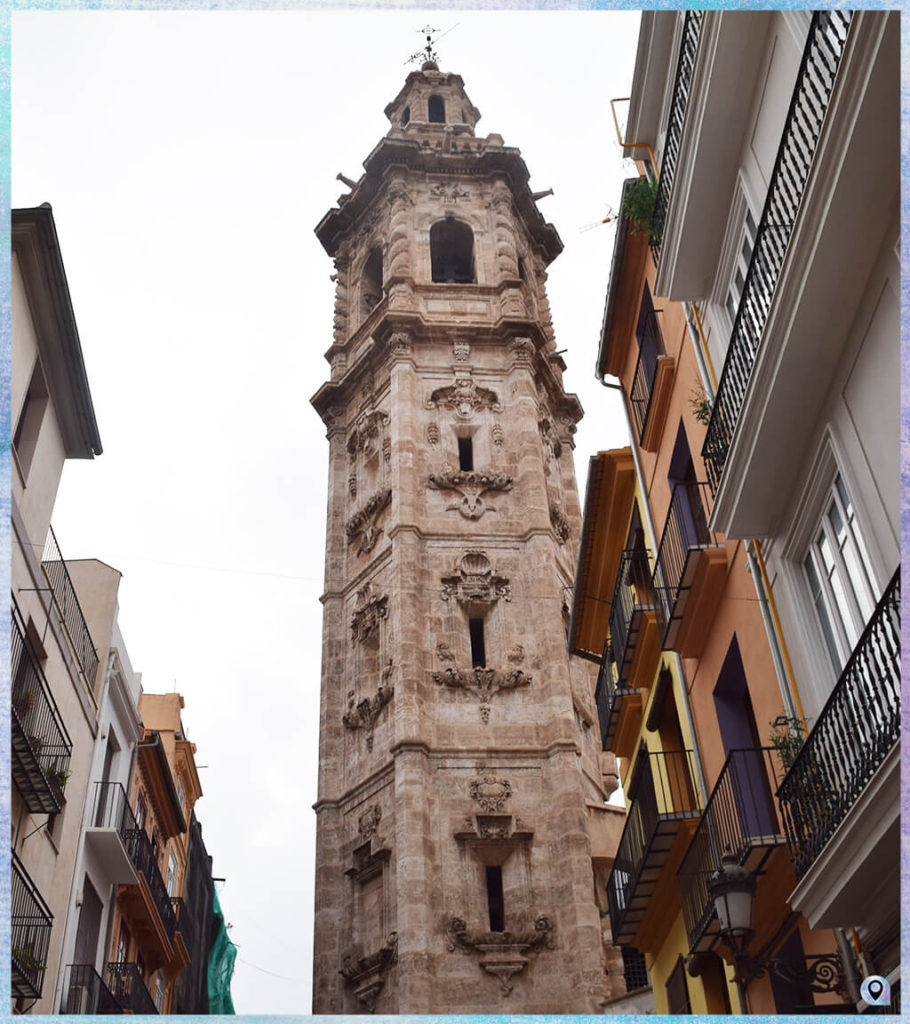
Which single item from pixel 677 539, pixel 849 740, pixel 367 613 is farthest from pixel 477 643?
pixel 849 740

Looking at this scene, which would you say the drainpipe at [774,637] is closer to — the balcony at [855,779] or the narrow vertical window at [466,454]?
the balcony at [855,779]

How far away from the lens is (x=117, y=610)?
1703cm

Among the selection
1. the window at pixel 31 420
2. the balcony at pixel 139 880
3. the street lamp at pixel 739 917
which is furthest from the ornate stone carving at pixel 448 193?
the street lamp at pixel 739 917

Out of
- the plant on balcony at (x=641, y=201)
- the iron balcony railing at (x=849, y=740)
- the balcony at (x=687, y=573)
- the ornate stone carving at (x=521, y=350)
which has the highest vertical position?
the ornate stone carving at (x=521, y=350)

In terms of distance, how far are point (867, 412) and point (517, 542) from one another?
17.9 meters

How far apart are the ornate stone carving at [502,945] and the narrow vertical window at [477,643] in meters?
5.19

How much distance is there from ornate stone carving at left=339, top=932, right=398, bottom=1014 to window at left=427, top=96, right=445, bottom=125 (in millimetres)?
25388

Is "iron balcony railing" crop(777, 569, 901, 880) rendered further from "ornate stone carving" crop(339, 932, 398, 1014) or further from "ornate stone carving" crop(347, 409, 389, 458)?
"ornate stone carving" crop(347, 409, 389, 458)

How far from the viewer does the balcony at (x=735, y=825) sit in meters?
8.32

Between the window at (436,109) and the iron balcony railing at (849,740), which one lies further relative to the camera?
the window at (436,109)

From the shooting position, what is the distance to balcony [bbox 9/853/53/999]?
11578 mm

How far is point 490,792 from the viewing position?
21.3m

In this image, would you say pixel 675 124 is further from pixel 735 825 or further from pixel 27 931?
pixel 27 931

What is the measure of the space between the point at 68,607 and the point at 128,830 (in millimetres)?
3879
